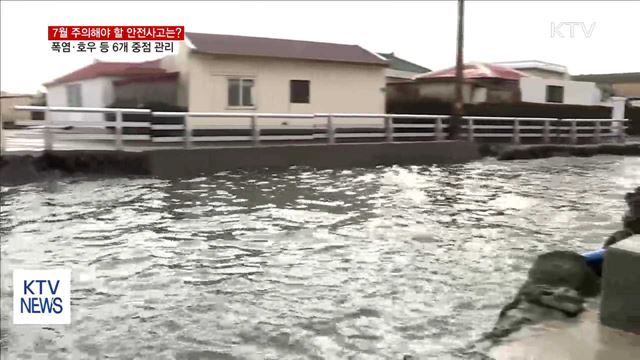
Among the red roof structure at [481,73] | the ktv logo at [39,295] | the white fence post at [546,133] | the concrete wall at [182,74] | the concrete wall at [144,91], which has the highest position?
the red roof structure at [481,73]

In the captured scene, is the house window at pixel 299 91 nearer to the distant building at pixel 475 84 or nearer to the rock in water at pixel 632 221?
the distant building at pixel 475 84

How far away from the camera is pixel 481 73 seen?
179 inches

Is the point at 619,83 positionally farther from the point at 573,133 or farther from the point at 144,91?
the point at 144,91

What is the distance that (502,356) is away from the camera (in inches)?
58.8

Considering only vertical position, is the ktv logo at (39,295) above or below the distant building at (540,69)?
below

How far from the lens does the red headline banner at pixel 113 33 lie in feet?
4.46

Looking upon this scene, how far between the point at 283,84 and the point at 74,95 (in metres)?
3.59

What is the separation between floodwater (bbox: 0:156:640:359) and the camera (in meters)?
1.72

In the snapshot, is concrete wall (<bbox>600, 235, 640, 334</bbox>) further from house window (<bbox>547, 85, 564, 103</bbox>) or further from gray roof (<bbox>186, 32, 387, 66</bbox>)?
gray roof (<bbox>186, 32, 387, 66</bbox>)

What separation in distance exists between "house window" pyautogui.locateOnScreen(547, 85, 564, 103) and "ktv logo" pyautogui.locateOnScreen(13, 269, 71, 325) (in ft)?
9.11

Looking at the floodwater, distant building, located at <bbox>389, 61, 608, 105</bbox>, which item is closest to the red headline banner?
the floodwater

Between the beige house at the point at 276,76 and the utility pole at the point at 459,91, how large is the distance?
1605 mm

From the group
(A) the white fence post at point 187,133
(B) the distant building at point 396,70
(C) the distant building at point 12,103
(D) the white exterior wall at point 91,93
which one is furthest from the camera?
(B) the distant building at point 396,70

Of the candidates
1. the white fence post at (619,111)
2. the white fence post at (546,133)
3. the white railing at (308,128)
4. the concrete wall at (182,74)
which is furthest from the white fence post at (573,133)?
the concrete wall at (182,74)
